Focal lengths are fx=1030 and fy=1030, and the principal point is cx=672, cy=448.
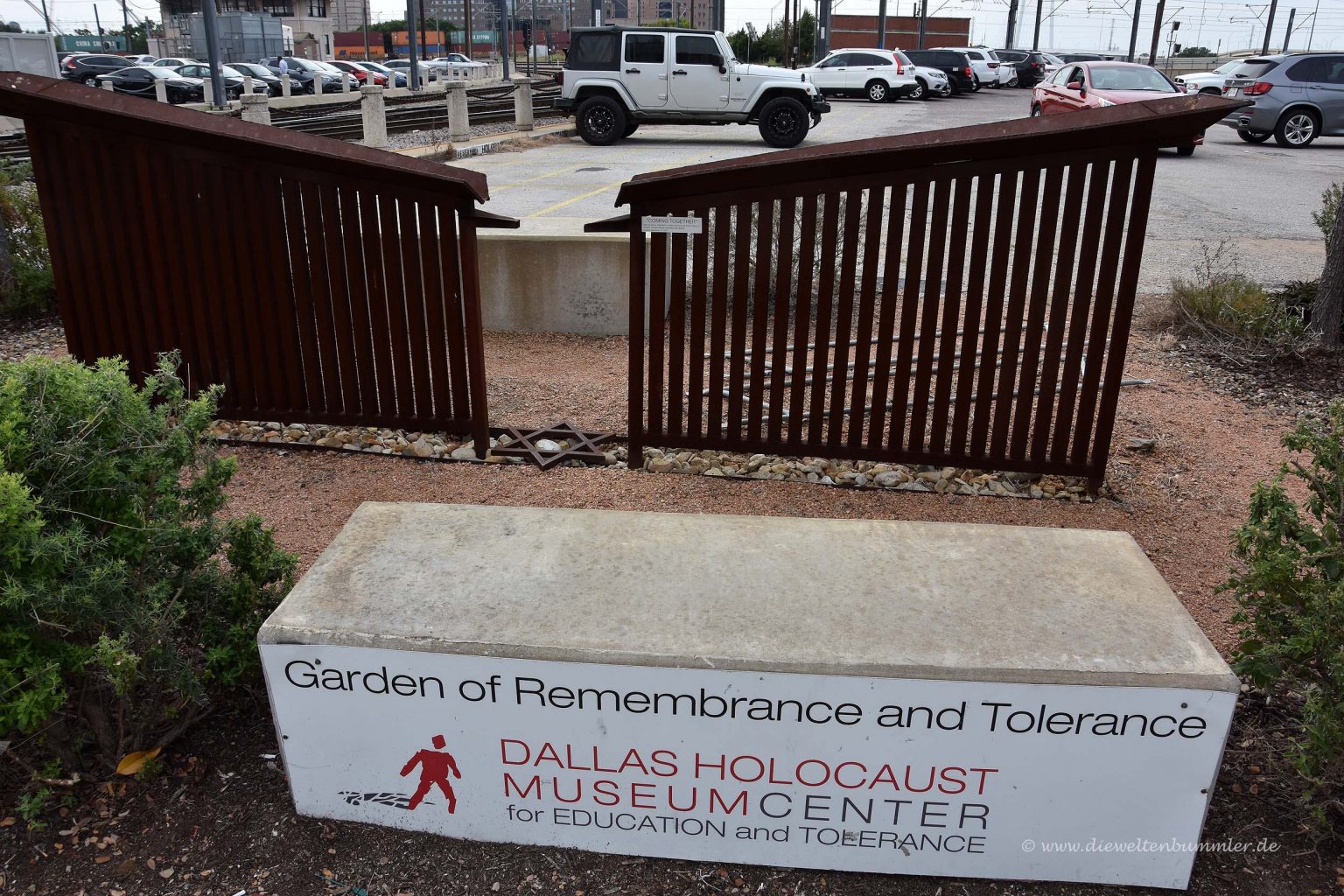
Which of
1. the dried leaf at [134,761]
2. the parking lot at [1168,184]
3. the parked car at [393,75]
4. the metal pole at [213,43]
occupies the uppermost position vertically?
the metal pole at [213,43]

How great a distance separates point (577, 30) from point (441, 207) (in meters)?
15.8

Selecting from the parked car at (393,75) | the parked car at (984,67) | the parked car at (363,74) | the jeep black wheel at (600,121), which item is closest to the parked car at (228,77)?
the parked car at (363,74)

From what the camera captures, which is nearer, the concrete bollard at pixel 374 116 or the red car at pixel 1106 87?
the red car at pixel 1106 87

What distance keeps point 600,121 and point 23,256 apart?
13123 mm

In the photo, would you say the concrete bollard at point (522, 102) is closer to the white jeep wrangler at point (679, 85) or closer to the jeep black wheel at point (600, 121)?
the white jeep wrangler at point (679, 85)

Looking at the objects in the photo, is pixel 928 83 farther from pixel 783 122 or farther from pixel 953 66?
pixel 783 122

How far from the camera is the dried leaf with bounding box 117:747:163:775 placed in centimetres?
278

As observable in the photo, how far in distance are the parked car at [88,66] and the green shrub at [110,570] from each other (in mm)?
32267

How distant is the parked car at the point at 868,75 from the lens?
32.8m

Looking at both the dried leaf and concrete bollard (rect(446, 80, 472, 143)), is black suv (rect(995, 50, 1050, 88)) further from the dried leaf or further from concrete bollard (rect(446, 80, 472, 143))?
the dried leaf

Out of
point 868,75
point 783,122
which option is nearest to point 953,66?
point 868,75

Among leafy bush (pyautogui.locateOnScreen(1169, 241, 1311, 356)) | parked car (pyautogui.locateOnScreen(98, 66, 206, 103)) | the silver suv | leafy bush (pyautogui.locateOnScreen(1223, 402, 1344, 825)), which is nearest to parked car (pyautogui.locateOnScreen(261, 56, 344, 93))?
parked car (pyautogui.locateOnScreen(98, 66, 206, 103))

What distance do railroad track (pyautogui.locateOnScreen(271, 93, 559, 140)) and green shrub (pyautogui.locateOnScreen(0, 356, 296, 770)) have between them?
1879 centimetres

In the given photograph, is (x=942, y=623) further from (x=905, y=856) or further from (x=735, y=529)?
(x=735, y=529)
